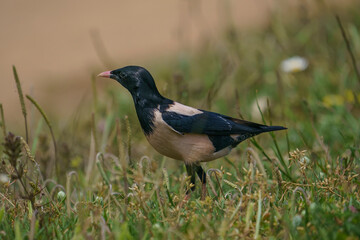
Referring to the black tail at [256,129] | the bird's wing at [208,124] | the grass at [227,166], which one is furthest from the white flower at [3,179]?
the black tail at [256,129]

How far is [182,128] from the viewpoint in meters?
3.02

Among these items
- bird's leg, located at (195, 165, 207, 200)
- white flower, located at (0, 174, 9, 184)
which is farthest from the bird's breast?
white flower, located at (0, 174, 9, 184)

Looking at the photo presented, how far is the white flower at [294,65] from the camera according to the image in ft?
17.2

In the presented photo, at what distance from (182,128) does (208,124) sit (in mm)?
166

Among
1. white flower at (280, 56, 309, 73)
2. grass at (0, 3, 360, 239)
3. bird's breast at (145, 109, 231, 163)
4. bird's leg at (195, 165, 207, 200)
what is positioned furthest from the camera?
white flower at (280, 56, 309, 73)

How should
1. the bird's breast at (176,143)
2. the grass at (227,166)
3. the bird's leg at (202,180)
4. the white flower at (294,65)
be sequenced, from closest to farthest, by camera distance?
the grass at (227,166) < the bird's breast at (176,143) < the bird's leg at (202,180) < the white flower at (294,65)

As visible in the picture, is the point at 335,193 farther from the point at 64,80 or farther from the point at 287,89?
the point at 64,80

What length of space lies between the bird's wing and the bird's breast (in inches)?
1.4

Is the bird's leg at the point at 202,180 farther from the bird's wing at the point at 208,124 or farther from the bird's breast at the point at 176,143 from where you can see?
the bird's wing at the point at 208,124

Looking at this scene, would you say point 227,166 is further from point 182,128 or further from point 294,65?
point 294,65

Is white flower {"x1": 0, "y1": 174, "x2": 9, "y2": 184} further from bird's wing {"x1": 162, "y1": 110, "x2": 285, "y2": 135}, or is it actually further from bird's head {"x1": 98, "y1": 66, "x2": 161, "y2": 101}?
bird's wing {"x1": 162, "y1": 110, "x2": 285, "y2": 135}

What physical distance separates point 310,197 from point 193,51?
526cm

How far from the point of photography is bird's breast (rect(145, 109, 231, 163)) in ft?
9.92

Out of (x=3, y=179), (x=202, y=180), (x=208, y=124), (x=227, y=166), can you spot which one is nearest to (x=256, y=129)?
(x=208, y=124)
